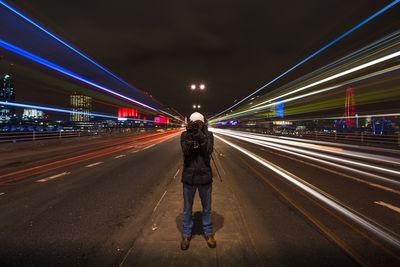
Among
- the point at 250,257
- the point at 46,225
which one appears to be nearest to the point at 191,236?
the point at 250,257

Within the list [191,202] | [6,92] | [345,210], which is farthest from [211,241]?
[6,92]

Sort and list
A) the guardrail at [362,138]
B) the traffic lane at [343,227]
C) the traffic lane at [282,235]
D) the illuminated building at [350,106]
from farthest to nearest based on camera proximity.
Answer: the illuminated building at [350,106] < the guardrail at [362,138] < the traffic lane at [343,227] < the traffic lane at [282,235]

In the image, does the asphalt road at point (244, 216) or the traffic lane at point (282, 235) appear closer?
the traffic lane at point (282, 235)

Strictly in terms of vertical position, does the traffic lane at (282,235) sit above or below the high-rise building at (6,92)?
below

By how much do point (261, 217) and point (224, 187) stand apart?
300 centimetres

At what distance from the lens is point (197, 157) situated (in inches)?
174

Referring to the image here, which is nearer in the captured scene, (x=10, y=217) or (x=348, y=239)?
(x=348, y=239)

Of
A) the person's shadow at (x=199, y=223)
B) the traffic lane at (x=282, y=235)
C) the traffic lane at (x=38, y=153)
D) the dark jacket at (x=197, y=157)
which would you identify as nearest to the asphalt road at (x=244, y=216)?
the traffic lane at (x=282, y=235)

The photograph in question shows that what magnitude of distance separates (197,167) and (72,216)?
313 centimetres

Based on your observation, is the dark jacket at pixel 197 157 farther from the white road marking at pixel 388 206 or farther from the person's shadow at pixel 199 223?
the white road marking at pixel 388 206

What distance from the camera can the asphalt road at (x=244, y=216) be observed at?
4.09 metres

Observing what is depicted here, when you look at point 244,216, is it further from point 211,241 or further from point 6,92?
point 6,92

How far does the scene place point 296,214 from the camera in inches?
235

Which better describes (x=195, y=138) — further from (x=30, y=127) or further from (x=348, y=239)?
(x=30, y=127)
